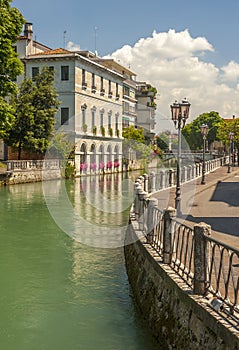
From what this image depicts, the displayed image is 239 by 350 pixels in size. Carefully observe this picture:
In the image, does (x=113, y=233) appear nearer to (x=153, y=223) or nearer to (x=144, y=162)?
(x=153, y=223)

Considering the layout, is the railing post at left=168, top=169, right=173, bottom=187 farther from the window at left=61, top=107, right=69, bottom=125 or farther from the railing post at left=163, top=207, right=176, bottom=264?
the window at left=61, top=107, right=69, bottom=125

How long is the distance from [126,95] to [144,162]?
10801mm

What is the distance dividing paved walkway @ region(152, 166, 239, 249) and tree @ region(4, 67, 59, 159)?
56.2 feet

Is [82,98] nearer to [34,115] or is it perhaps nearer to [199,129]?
[34,115]

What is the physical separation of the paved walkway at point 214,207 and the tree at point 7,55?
35.6 feet

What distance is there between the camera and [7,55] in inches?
1039

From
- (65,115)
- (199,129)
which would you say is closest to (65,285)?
(65,115)

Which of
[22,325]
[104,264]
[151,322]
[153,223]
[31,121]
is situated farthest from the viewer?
[31,121]

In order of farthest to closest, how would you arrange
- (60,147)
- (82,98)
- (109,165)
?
(109,165), (82,98), (60,147)

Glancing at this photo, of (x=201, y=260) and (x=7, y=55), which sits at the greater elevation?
(x=7, y=55)

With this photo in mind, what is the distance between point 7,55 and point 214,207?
1583cm

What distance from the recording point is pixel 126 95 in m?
63.8

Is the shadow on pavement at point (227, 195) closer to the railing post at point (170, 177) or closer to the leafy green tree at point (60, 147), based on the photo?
the railing post at point (170, 177)

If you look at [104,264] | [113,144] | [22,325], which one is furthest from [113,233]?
[113,144]
